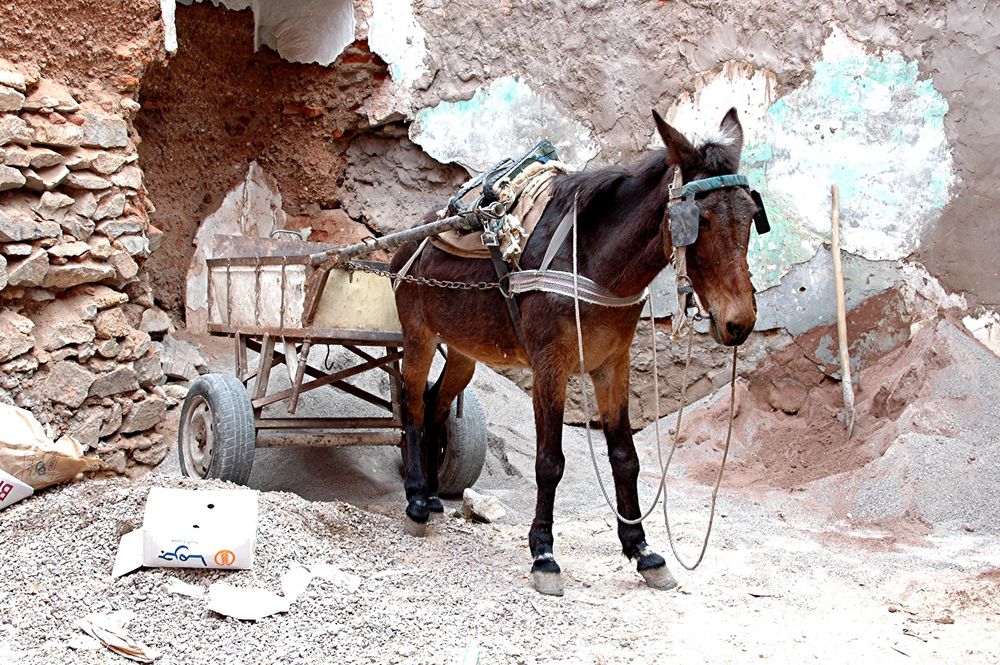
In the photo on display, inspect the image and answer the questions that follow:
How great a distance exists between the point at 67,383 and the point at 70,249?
2.60 ft

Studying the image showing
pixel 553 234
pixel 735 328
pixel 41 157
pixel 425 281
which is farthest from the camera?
pixel 41 157

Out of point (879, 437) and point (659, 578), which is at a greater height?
point (879, 437)

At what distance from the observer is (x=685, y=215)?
319 cm

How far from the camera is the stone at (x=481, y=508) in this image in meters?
4.86

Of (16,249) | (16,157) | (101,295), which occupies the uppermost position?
(16,157)

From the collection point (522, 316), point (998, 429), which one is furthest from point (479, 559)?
point (998, 429)

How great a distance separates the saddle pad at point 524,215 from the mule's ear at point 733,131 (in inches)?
32.7

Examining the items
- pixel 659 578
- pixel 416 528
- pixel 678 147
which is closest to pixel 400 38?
pixel 416 528

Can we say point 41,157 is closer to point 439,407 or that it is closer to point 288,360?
point 288,360

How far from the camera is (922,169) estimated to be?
22.5ft

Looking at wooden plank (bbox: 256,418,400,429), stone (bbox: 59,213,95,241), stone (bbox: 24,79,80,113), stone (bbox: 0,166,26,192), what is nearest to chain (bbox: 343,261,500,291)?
wooden plank (bbox: 256,418,400,429)

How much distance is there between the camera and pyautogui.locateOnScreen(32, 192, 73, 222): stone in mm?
5008

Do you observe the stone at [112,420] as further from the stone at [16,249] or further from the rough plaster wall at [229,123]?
the rough plaster wall at [229,123]

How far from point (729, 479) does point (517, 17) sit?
14.9 feet
